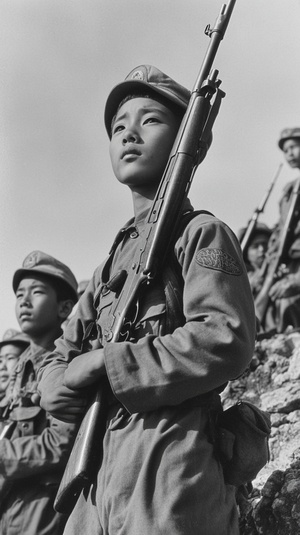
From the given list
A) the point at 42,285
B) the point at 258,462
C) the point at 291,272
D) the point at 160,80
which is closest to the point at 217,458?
the point at 258,462

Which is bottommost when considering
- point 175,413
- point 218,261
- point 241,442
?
point 241,442

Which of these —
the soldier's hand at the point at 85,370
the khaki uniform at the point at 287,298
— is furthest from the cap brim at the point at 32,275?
the khaki uniform at the point at 287,298

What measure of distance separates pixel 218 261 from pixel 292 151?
31.3ft

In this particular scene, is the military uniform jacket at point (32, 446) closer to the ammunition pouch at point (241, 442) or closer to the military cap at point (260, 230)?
the ammunition pouch at point (241, 442)

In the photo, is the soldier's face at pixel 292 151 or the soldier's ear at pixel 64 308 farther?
the soldier's face at pixel 292 151

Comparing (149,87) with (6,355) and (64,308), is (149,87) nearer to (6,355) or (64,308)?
(64,308)

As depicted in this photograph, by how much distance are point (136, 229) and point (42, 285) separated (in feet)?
7.42

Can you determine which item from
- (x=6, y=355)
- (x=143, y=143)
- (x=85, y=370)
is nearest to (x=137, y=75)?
(x=143, y=143)

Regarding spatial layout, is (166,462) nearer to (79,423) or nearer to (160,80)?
(79,423)

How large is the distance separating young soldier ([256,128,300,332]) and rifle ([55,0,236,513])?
8.13 meters

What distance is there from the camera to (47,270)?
22.4 feet

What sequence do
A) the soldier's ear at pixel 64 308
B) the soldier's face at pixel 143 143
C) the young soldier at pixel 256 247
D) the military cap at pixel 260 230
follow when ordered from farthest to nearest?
1. the military cap at pixel 260 230
2. the young soldier at pixel 256 247
3. the soldier's ear at pixel 64 308
4. the soldier's face at pixel 143 143

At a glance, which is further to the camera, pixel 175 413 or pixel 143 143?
pixel 143 143

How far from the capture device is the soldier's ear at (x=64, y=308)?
267 inches
